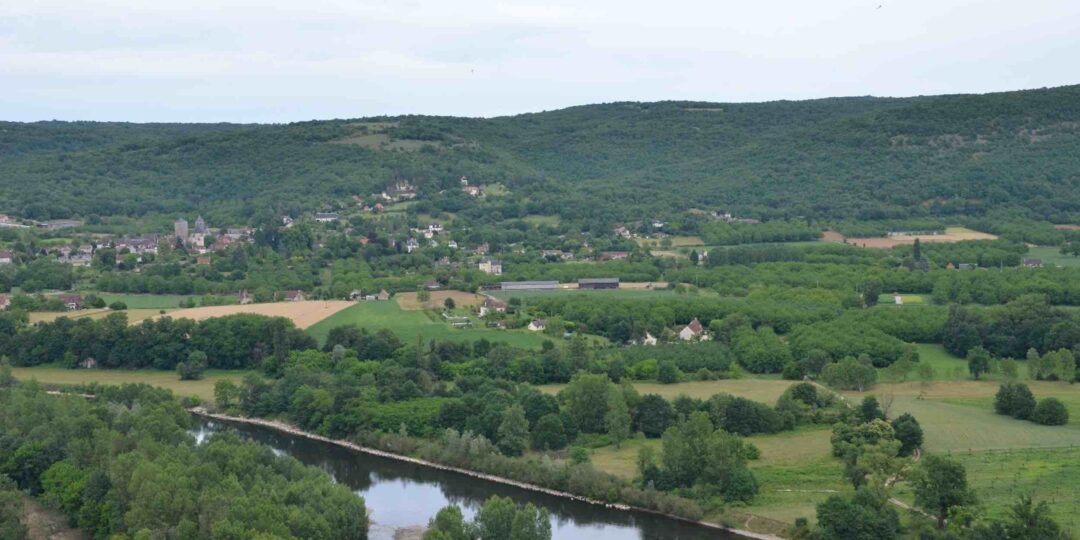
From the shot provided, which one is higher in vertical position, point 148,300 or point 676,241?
point 148,300

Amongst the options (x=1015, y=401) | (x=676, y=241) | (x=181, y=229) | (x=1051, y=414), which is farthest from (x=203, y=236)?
(x=1051, y=414)

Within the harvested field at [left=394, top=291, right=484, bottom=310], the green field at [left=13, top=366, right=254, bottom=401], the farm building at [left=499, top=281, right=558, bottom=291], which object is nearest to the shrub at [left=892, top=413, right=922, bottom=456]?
the green field at [left=13, top=366, right=254, bottom=401]

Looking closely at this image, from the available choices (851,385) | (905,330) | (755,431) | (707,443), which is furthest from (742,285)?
(707,443)

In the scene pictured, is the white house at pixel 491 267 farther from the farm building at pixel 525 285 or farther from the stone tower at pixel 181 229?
the stone tower at pixel 181 229

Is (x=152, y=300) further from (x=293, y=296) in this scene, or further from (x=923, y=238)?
(x=923, y=238)

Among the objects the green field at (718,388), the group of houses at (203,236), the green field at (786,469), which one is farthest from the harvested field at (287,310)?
the green field at (786,469)

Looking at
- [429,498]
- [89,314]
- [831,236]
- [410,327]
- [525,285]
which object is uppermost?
[89,314]
